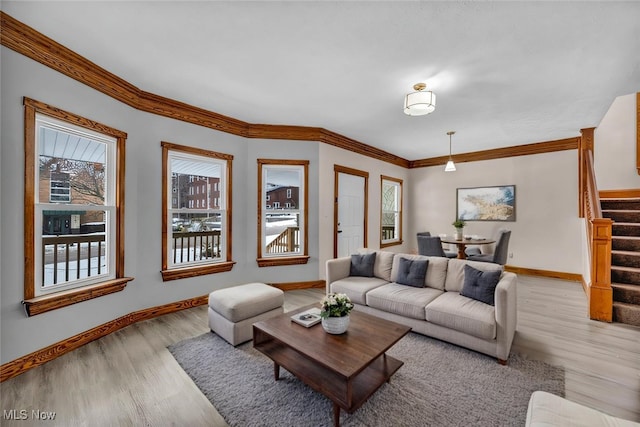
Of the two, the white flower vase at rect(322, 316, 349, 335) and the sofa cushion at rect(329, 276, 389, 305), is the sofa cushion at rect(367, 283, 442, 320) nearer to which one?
the sofa cushion at rect(329, 276, 389, 305)

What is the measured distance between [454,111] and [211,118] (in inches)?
139

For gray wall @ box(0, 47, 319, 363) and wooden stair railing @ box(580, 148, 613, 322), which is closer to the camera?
gray wall @ box(0, 47, 319, 363)

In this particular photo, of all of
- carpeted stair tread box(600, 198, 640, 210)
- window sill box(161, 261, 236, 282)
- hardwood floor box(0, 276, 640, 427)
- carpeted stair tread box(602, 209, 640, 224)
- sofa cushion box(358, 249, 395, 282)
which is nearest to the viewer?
hardwood floor box(0, 276, 640, 427)

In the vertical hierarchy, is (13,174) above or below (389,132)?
below

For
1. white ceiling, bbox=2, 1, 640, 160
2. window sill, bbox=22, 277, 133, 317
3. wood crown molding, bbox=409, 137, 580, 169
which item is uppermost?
white ceiling, bbox=2, 1, 640, 160

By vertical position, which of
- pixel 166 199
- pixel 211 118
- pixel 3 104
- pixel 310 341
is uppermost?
pixel 211 118

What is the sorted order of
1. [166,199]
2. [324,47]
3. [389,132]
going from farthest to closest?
[389,132]
[166,199]
[324,47]

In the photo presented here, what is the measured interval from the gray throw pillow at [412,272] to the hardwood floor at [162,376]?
109 centimetres

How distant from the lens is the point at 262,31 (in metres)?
2.18

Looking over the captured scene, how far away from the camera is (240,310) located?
107 inches

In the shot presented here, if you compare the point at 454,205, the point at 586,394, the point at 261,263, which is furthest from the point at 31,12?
the point at 454,205

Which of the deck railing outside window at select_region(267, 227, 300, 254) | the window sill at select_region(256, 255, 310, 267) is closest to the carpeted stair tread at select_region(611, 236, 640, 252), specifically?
the window sill at select_region(256, 255, 310, 267)

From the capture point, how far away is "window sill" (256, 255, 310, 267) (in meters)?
4.45

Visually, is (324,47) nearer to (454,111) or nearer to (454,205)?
(454,111)
